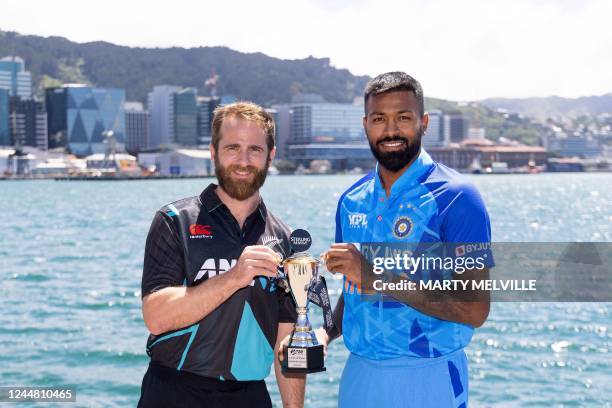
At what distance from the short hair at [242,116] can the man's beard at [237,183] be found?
133 millimetres

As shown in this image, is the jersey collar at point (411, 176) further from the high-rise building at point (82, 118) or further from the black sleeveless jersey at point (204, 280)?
the high-rise building at point (82, 118)

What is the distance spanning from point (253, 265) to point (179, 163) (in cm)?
16944

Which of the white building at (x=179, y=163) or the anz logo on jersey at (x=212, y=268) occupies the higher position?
the anz logo on jersey at (x=212, y=268)

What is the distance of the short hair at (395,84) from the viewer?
3711 mm

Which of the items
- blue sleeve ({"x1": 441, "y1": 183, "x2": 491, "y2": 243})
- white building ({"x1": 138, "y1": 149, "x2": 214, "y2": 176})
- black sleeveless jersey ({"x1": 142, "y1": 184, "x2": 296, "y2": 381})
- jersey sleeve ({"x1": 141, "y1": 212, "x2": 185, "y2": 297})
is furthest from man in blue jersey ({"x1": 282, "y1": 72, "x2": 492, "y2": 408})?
white building ({"x1": 138, "y1": 149, "x2": 214, "y2": 176})

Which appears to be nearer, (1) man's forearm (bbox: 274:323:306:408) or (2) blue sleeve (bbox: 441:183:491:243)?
(2) blue sleeve (bbox: 441:183:491:243)

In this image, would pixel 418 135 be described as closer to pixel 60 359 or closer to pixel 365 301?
pixel 365 301

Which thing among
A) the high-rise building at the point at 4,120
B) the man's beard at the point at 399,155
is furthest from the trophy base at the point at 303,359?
the high-rise building at the point at 4,120

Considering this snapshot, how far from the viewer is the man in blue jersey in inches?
140

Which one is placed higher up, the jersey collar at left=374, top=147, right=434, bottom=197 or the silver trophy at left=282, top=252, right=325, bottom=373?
the jersey collar at left=374, top=147, right=434, bottom=197

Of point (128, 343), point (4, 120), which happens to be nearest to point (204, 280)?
point (128, 343)

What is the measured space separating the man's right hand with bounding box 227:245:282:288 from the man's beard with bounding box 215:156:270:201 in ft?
1.67

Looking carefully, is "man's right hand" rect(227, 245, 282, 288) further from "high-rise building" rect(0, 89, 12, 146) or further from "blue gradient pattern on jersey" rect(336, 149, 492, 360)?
"high-rise building" rect(0, 89, 12, 146)

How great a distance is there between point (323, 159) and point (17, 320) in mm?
177525
